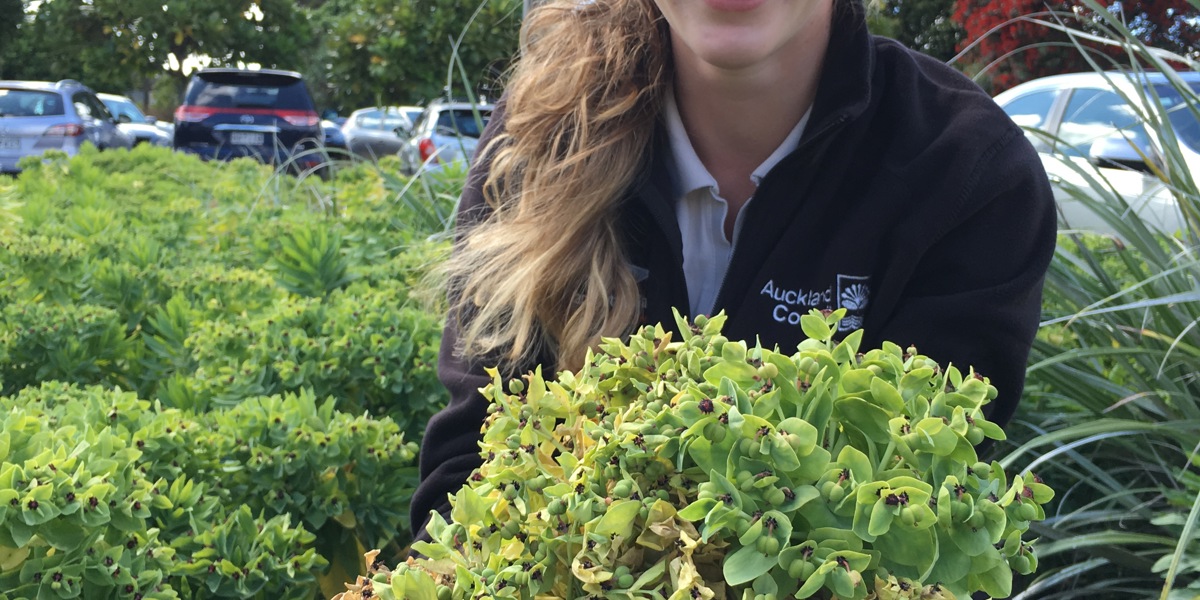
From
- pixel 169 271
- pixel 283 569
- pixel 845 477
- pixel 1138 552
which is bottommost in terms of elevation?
pixel 1138 552

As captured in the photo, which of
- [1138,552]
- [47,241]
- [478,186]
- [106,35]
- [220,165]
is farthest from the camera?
[106,35]

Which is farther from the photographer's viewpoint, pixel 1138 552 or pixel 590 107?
pixel 1138 552

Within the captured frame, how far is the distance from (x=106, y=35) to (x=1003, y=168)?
26369 millimetres

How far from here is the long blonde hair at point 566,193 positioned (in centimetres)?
180

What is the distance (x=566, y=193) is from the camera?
1.85 metres

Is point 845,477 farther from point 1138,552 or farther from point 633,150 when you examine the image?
point 1138,552

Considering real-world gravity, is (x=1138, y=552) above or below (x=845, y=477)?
below

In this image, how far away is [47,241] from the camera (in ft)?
10.6

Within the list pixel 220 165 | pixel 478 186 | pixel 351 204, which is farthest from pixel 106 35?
pixel 478 186

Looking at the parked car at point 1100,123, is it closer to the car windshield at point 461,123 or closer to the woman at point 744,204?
the woman at point 744,204

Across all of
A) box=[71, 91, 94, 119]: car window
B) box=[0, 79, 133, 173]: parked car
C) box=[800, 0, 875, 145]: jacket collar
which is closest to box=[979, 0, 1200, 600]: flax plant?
box=[800, 0, 875, 145]: jacket collar

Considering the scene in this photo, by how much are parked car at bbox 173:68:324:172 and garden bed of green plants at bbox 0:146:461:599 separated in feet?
32.3

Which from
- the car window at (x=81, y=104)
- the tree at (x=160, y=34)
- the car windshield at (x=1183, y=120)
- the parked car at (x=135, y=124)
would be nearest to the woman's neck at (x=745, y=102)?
the car windshield at (x=1183, y=120)

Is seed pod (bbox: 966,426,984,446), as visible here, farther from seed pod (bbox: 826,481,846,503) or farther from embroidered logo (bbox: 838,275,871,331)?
embroidered logo (bbox: 838,275,871,331)
